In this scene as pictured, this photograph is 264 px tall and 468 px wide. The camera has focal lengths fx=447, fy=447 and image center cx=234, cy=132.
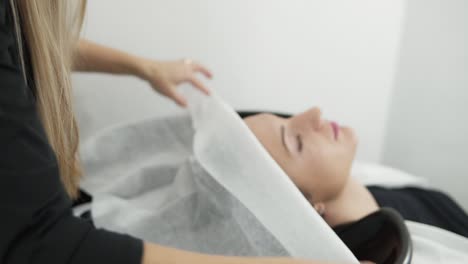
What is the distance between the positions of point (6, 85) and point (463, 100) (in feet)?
4.07

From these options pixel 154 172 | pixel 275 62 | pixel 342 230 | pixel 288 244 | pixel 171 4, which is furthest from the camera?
pixel 275 62

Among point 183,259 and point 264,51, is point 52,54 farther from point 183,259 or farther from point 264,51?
point 264,51

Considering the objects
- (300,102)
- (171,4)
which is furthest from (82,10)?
(300,102)

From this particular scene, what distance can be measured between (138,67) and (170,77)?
0.08m

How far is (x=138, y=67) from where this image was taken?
3.38 ft

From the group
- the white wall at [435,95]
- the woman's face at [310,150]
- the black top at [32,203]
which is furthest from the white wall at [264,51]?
the black top at [32,203]

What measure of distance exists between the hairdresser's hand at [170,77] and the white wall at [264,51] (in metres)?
0.22

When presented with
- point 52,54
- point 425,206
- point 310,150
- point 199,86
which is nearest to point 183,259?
point 52,54

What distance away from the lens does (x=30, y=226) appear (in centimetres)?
40

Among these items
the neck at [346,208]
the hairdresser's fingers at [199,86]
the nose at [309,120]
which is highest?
the hairdresser's fingers at [199,86]

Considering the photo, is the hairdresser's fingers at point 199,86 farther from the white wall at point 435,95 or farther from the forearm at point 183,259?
the white wall at point 435,95

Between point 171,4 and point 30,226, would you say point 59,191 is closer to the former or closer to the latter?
point 30,226

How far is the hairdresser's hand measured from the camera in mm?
1032

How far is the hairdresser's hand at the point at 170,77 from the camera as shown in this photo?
40.6 inches
